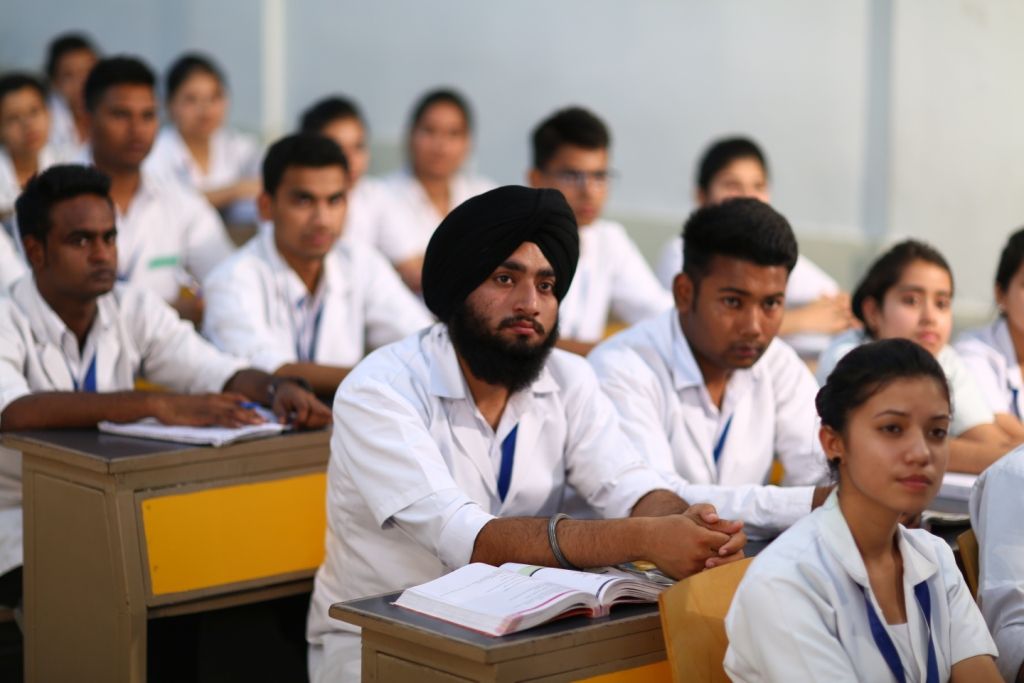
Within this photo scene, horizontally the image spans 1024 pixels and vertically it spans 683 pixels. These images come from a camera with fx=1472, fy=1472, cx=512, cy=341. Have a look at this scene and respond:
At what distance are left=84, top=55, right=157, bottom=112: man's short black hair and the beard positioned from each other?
339 cm

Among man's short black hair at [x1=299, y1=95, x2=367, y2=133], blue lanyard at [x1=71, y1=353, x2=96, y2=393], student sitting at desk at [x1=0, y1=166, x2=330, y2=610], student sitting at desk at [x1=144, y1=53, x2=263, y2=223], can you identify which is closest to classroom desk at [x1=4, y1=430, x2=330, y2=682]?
student sitting at desk at [x1=0, y1=166, x2=330, y2=610]

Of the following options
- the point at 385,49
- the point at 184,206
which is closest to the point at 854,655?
the point at 184,206

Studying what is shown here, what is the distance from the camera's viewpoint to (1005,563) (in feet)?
8.61

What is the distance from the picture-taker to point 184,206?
19.3 feet

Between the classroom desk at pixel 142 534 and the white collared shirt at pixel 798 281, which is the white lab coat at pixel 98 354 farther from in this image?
the white collared shirt at pixel 798 281

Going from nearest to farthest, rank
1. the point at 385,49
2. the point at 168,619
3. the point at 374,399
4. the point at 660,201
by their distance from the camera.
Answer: the point at 374,399 → the point at 168,619 → the point at 660,201 → the point at 385,49

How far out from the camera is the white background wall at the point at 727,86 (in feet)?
20.3

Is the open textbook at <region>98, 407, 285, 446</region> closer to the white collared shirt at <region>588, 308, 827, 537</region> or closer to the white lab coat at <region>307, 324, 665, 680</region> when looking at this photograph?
the white lab coat at <region>307, 324, 665, 680</region>

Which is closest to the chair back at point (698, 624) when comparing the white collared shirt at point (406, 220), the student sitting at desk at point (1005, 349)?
the student sitting at desk at point (1005, 349)

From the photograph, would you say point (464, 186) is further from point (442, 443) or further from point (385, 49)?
point (442, 443)

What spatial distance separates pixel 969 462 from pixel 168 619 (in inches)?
76.4

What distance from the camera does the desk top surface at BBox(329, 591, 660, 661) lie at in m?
2.24

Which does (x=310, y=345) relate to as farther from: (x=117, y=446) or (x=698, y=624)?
(x=698, y=624)

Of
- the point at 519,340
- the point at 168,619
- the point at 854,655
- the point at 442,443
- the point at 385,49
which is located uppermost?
the point at 385,49
